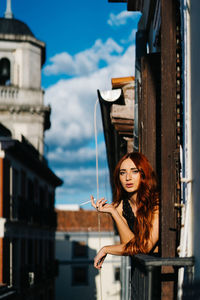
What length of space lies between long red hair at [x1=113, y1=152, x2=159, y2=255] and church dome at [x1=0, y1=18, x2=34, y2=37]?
2428 cm

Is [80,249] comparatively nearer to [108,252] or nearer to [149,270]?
[108,252]

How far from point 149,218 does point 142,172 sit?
0.29 m

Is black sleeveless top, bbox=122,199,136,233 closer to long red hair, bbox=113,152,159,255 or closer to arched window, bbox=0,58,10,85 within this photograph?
long red hair, bbox=113,152,159,255

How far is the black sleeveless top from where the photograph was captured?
351cm

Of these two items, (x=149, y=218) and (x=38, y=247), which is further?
(x=38, y=247)

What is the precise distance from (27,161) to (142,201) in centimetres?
1990

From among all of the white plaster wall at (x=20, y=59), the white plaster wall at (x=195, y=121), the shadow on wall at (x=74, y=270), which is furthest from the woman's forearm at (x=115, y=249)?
the shadow on wall at (x=74, y=270)

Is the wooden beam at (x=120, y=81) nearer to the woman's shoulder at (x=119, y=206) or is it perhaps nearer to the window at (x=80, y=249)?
the woman's shoulder at (x=119, y=206)

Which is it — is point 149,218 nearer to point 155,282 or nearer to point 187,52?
point 155,282

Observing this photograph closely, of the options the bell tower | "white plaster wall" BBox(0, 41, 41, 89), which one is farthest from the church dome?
"white plaster wall" BBox(0, 41, 41, 89)

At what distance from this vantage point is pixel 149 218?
11.0ft

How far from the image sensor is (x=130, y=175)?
3.47m

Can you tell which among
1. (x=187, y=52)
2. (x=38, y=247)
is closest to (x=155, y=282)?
(x=187, y=52)

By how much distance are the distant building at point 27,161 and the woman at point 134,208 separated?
17.1 metres
